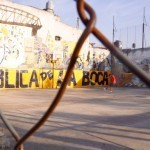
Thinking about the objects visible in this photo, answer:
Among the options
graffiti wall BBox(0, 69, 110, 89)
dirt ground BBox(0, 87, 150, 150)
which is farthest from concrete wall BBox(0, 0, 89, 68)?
dirt ground BBox(0, 87, 150, 150)

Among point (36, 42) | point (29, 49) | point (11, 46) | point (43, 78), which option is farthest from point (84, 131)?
point (36, 42)

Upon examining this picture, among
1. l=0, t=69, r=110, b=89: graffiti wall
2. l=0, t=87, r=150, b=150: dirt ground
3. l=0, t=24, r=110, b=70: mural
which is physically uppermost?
l=0, t=24, r=110, b=70: mural

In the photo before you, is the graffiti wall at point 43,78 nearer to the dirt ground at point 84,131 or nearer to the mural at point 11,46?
the mural at point 11,46

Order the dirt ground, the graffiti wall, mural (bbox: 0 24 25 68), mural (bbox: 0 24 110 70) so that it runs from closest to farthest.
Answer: the dirt ground
the graffiti wall
mural (bbox: 0 24 25 68)
mural (bbox: 0 24 110 70)

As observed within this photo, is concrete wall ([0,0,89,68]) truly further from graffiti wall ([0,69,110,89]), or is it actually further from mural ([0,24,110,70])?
graffiti wall ([0,69,110,89])

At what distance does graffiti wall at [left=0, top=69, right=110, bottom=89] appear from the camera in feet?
85.6

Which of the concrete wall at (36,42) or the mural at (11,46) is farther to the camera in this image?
the concrete wall at (36,42)

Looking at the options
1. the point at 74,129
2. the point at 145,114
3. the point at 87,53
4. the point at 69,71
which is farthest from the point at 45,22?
the point at 69,71

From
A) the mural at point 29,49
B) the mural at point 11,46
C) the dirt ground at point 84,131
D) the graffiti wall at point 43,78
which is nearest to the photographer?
the dirt ground at point 84,131

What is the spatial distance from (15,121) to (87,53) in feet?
94.5

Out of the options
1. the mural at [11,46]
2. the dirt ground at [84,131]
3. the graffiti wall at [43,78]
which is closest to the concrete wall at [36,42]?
the mural at [11,46]

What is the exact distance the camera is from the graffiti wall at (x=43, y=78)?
26.1 meters

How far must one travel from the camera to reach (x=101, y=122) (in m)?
9.59

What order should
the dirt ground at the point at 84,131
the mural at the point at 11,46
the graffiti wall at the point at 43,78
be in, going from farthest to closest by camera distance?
the mural at the point at 11,46 < the graffiti wall at the point at 43,78 < the dirt ground at the point at 84,131
